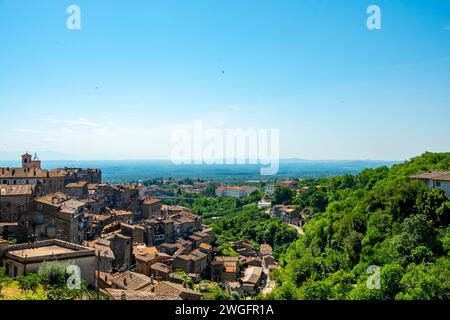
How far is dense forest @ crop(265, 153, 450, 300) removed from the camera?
18.9 m

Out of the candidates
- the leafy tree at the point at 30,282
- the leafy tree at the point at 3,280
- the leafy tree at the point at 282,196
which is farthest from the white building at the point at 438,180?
the leafy tree at the point at 282,196

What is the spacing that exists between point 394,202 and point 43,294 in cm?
2210

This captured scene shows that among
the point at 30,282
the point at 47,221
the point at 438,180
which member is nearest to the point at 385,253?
the point at 438,180

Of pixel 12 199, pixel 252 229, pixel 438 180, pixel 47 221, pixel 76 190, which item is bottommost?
pixel 252 229

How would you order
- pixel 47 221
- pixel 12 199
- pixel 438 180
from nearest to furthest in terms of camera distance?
pixel 47 221 → pixel 12 199 → pixel 438 180

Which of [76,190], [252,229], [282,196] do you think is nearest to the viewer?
[76,190]

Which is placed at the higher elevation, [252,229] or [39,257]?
[39,257]

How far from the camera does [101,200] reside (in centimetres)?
4175

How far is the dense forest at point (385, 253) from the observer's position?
18.9 meters

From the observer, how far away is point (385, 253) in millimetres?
23812

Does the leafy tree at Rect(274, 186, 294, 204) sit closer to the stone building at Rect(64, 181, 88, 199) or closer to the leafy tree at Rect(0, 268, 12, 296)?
the stone building at Rect(64, 181, 88, 199)

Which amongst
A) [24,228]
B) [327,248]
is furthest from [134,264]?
[327,248]

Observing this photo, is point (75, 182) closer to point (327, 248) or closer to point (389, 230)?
point (327, 248)

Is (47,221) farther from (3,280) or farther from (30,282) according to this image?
(30,282)
